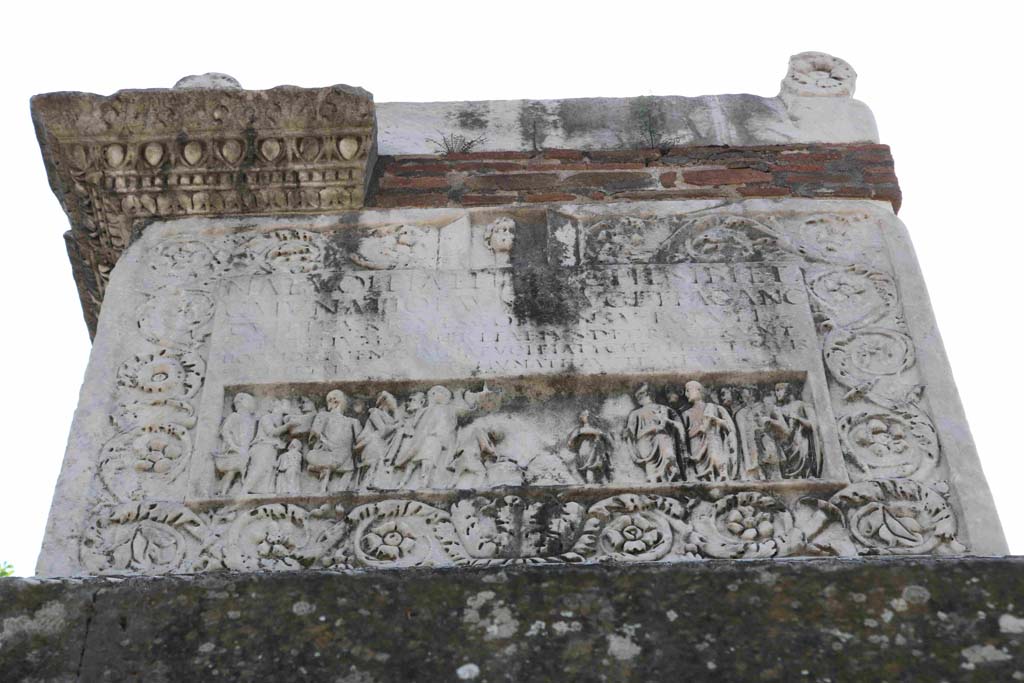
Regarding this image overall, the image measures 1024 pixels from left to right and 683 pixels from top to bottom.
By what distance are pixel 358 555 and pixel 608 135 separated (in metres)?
2.41

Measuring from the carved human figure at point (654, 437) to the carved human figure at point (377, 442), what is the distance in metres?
0.76

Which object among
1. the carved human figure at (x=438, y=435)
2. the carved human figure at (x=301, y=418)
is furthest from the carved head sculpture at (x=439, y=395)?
the carved human figure at (x=301, y=418)

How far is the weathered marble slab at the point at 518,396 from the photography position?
489 cm

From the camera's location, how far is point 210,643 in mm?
4309

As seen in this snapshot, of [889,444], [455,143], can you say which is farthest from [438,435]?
[455,143]

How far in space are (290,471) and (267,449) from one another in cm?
13

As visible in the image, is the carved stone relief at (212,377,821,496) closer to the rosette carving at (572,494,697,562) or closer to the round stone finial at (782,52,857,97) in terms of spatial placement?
the rosette carving at (572,494,697,562)

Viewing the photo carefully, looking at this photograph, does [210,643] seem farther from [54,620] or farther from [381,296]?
[381,296]

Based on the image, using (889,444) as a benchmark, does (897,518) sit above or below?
below

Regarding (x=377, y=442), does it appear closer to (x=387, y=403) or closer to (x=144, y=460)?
(x=387, y=403)

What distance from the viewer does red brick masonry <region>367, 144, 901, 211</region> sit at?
6234 mm

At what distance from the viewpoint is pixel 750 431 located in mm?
5176

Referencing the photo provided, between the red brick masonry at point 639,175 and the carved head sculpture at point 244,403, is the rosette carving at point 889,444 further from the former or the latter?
the carved head sculpture at point 244,403

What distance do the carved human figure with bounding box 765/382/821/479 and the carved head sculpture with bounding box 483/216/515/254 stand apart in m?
1.20
